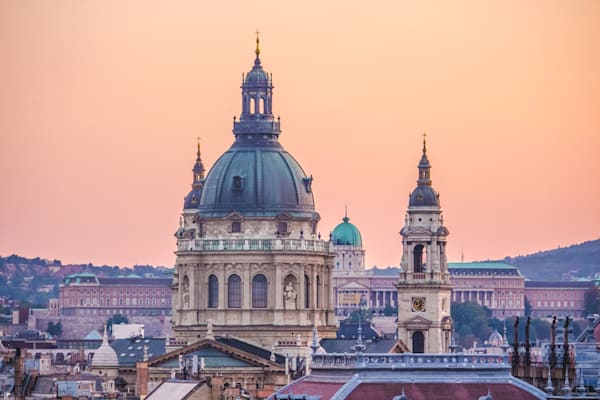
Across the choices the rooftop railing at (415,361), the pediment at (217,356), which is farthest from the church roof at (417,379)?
the pediment at (217,356)

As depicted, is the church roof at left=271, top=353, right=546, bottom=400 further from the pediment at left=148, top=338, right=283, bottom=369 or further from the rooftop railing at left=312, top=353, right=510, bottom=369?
the pediment at left=148, top=338, right=283, bottom=369

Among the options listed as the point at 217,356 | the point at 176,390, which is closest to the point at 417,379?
the point at 176,390

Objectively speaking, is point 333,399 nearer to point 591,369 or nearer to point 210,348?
point 591,369

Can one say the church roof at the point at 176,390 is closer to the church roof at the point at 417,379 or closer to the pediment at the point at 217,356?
the church roof at the point at 417,379

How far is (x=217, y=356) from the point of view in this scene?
7810 inches

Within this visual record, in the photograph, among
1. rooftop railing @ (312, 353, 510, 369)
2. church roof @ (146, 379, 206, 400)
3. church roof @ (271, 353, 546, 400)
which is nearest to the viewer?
church roof @ (271, 353, 546, 400)

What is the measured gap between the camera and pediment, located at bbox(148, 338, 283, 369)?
19775 centimetres

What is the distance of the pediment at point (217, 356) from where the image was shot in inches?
7785

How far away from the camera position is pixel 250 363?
19825 centimetres

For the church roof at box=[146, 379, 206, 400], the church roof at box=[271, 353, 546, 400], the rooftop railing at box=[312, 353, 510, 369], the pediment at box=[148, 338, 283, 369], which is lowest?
the church roof at box=[271, 353, 546, 400]

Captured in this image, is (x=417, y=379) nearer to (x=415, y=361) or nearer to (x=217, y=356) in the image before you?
(x=415, y=361)

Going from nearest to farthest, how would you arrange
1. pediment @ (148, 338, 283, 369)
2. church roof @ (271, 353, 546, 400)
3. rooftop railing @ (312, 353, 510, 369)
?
church roof @ (271, 353, 546, 400) → rooftop railing @ (312, 353, 510, 369) → pediment @ (148, 338, 283, 369)

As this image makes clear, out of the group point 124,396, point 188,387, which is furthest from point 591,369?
point 124,396

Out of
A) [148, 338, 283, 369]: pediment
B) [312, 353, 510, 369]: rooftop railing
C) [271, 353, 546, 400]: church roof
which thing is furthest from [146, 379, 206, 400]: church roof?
[148, 338, 283, 369]: pediment
